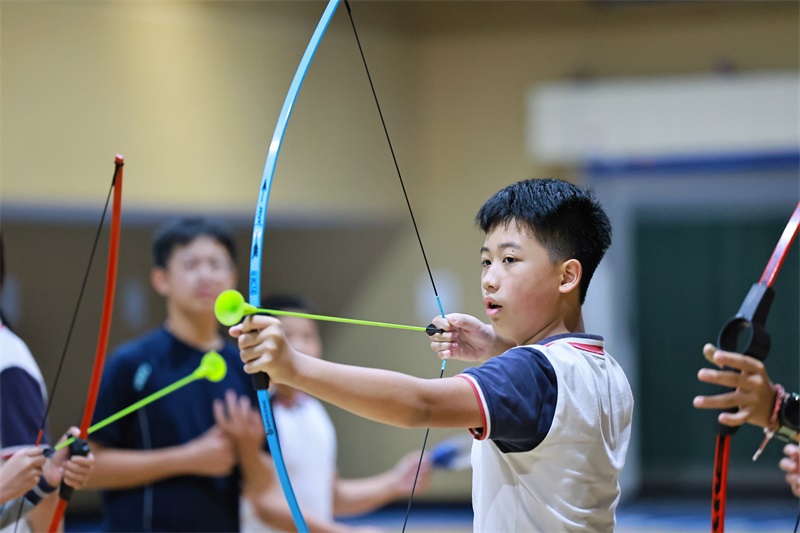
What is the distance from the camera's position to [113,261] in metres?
1.93

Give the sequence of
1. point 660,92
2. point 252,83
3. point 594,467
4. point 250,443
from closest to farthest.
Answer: point 594,467
point 250,443
point 252,83
point 660,92

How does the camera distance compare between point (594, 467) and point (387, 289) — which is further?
point (387, 289)

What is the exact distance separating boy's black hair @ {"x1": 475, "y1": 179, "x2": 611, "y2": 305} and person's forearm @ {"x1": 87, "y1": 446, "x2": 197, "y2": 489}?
121 cm

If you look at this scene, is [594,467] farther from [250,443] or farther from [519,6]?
[519,6]

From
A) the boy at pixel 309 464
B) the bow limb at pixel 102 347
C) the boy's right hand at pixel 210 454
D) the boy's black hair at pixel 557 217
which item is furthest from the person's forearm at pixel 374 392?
the boy at pixel 309 464

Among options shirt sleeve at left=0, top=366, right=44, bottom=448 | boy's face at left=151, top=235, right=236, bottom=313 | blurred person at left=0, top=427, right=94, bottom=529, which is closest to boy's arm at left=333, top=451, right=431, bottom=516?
boy's face at left=151, top=235, right=236, bottom=313

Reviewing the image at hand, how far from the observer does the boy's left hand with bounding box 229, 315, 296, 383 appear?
1.20 m

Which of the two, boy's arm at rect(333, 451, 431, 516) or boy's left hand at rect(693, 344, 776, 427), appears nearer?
boy's left hand at rect(693, 344, 776, 427)

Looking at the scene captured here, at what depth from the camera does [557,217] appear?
4.94 ft

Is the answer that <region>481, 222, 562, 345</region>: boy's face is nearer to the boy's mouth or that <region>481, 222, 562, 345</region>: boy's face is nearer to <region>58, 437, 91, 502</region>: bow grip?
the boy's mouth

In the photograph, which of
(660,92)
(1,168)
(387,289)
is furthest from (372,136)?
(1,168)

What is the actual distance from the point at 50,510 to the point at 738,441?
5.23 metres

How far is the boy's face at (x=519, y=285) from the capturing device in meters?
1.47

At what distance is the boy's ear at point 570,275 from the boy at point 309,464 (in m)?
1.33
